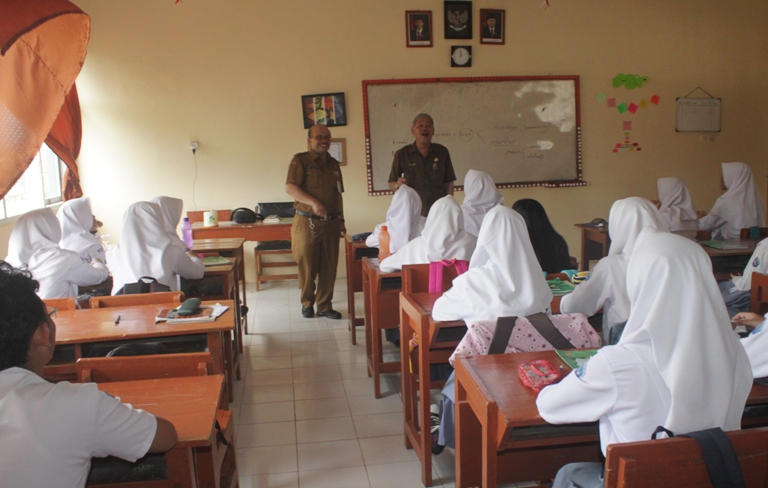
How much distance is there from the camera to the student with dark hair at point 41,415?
4.18ft

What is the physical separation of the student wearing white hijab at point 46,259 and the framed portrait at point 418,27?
425 centimetres

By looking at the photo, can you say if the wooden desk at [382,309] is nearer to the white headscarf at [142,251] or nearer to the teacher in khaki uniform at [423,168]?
the white headscarf at [142,251]

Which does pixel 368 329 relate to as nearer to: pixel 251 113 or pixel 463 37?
pixel 251 113

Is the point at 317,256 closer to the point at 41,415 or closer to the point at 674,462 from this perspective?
the point at 41,415

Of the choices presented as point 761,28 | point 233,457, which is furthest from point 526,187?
point 233,457

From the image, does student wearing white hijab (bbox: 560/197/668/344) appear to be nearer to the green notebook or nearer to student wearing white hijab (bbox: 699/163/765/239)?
the green notebook

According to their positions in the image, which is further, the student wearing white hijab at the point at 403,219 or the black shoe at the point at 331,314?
the black shoe at the point at 331,314

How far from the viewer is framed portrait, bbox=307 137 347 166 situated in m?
6.66

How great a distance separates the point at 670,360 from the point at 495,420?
0.46 m

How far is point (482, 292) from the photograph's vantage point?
2.40 metres

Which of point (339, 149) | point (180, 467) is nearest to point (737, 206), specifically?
point (339, 149)

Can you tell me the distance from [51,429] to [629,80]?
7.13m

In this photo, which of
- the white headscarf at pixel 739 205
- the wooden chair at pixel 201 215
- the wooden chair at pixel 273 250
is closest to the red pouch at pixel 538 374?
the white headscarf at pixel 739 205

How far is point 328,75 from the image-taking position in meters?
6.57
